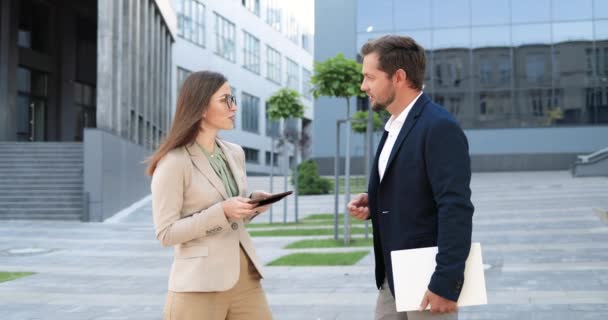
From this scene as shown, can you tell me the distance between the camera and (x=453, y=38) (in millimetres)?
38812

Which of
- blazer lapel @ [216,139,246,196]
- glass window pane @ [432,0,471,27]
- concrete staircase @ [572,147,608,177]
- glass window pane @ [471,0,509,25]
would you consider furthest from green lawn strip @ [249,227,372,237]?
glass window pane @ [471,0,509,25]

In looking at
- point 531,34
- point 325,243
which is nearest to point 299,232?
point 325,243

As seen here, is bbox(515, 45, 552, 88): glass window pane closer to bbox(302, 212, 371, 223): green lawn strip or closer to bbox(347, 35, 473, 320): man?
bbox(302, 212, 371, 223): green lawn strip

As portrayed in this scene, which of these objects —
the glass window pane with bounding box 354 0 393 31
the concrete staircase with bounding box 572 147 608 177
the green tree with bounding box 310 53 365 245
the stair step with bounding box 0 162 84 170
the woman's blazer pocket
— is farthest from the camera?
the glass window pane with bounding box 354 0 393 31

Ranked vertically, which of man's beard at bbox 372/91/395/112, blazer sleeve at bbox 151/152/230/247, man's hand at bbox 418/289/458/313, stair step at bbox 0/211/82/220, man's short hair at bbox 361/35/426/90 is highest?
man's short hair at bbox 361/35/426/90

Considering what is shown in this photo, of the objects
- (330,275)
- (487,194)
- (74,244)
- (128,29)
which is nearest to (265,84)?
(128,29)

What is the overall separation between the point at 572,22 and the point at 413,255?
38.0 metres

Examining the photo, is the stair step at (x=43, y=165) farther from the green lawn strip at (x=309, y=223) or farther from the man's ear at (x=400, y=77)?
the man's ear at (x=400, y=77)

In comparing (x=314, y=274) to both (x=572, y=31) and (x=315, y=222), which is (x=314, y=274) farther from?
(x=572, y=31)

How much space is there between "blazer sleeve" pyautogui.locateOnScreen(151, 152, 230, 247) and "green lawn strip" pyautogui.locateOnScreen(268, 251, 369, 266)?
8253 millimetres

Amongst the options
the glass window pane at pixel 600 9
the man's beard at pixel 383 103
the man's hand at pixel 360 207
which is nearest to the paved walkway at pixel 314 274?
the man's hand at pixel 360 207

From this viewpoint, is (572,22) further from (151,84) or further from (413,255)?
(413,255)

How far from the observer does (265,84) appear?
61.8m

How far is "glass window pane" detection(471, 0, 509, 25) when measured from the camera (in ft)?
126
